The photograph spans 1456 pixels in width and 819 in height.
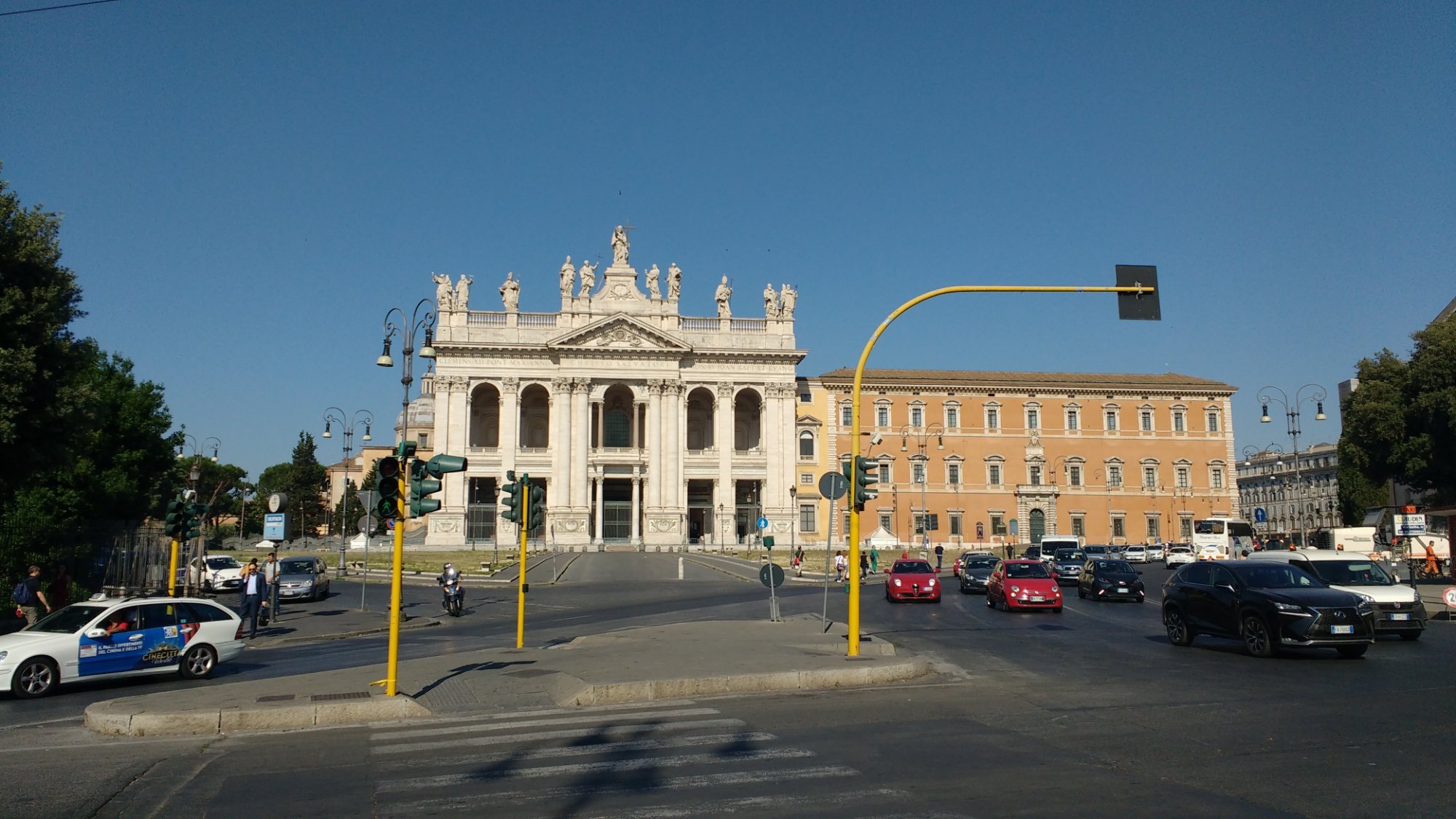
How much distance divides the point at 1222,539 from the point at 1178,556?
4.01 meters

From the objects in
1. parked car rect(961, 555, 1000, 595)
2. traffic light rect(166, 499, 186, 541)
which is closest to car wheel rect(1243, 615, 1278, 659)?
parked car rect(961, 555, 1000, 595)

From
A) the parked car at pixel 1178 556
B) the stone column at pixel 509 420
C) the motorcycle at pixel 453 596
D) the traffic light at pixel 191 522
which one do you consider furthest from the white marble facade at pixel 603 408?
the traffic light at pixel 191 522

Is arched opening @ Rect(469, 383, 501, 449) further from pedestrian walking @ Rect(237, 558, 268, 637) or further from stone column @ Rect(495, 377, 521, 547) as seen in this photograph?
pedestrian walking @ Rect(237, 558, 268, 637)

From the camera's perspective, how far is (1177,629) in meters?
17.6

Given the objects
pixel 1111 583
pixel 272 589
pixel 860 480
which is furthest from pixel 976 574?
pixel 272 589

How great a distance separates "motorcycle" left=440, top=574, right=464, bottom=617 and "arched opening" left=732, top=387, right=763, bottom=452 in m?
49.9

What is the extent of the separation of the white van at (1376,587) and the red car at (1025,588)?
20.9 ft

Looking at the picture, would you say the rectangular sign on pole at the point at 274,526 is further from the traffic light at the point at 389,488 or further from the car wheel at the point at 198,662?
the traffic light at the point at 389,488

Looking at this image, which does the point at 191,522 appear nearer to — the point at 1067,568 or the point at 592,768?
the point at 592,768

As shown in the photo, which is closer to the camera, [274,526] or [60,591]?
[60,591]

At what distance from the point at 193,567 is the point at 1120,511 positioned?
70.0 meters

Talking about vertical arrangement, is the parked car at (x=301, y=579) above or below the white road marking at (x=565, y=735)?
above

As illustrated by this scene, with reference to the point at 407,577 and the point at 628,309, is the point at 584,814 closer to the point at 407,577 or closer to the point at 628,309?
the point at 407,577

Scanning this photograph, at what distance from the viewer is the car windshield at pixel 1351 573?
1844 cm
